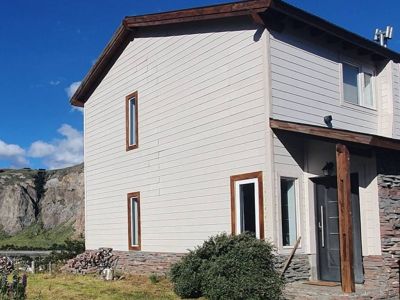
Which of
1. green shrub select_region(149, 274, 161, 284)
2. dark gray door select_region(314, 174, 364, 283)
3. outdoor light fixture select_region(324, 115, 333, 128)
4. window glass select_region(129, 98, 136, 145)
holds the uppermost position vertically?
window glass select_region(129, 98, 136, 145)

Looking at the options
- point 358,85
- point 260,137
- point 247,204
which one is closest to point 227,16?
point 260,137

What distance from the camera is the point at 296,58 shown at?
12.5 metres

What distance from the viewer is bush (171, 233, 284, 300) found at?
10.1 m

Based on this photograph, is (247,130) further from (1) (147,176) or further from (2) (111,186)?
(2) (111,186)

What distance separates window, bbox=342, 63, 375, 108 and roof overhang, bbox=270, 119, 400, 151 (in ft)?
10.5

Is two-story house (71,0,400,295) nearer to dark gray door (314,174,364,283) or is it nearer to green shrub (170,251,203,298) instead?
dark gray door (314,174,364,283)

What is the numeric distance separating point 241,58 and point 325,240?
4633mm

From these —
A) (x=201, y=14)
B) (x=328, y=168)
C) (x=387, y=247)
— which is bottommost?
(x=387, y=247)

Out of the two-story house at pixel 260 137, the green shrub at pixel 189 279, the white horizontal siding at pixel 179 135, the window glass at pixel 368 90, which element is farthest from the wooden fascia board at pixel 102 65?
the green shrub at pixel 189 279

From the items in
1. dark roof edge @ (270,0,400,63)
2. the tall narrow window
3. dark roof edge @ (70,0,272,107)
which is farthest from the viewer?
dark roof edge @ (70,0,272,107)

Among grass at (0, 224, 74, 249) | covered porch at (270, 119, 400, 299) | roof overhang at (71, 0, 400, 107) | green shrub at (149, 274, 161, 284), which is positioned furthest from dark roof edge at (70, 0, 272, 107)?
grass at (0, 224, 74, 249)

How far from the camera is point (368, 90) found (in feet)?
48.0

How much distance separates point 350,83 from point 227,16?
Answer: 3.86 meters

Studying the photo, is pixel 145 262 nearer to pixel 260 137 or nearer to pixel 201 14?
pixel 260 137
